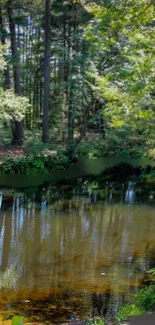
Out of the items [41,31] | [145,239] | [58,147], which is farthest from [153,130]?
[41,31]

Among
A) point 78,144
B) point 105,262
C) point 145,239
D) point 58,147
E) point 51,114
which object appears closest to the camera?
point 105,262

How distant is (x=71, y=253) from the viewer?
6816mm

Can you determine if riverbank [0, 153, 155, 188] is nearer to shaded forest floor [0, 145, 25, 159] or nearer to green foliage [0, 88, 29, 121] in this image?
shaded forest floor [0, 145, 25, 159]

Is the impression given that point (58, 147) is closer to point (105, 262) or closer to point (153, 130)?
point (153, 130)

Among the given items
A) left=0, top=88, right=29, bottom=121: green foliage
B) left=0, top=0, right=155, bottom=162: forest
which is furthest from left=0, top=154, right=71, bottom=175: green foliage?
left=0, top=88, right=29, bottom=121: green foliage

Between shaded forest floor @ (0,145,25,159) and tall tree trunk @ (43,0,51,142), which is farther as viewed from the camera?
tall tree trunk @ (43,0,51,142)

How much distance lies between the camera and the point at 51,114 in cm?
2084

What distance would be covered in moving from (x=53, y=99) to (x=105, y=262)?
16.9 meters

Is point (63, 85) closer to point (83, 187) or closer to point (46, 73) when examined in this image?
point (46, 73)

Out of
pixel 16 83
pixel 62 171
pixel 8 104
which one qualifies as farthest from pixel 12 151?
pixel 8 104

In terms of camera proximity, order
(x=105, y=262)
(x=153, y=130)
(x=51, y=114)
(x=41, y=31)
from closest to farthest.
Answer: (x=105, y=262) < (x=153, y=130) < (x=51, y=114) < (x=41, y=31)

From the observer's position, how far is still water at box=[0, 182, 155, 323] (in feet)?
16.0

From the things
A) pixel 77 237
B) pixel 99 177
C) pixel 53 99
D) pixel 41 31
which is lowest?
pixel 99 177

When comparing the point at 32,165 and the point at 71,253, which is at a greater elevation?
the point at 71,253
